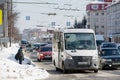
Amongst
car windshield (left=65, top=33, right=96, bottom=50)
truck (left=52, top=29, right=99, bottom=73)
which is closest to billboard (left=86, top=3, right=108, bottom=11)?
truck (left=52, top=29, right=99, bottom=73)

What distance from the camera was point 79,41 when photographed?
2453cm

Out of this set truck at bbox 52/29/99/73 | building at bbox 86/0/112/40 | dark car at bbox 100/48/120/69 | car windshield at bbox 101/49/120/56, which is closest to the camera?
truck at bbox 52/29/99/73

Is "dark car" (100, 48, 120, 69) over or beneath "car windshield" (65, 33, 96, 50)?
beneath

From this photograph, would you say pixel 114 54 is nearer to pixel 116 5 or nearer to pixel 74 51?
pixel 74 51

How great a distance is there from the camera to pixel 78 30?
2511cm

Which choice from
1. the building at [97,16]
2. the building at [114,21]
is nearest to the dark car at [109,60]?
the building at [114,21]

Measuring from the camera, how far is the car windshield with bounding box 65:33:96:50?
80.3 ft

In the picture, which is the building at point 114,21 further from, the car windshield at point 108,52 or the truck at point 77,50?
the truck at point 77,50

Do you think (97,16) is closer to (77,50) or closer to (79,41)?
(79,41)

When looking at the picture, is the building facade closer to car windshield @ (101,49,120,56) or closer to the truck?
car windshield @ (101,49,120,56)

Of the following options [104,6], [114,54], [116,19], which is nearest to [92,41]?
[114,54]

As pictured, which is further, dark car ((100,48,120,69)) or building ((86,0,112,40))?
building ((86,0,112,40))

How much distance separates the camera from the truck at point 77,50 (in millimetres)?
23906

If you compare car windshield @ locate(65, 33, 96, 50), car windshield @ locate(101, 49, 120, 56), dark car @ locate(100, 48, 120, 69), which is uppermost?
car windshield @ locate(65, 33, 96, 50)
